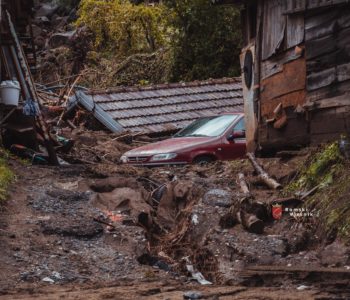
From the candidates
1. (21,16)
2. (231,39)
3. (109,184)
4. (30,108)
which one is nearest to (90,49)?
(231,39)

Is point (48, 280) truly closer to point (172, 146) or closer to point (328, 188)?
point (328, 188)

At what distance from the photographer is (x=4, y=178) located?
1244 cm

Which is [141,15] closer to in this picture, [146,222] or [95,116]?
[95,116]

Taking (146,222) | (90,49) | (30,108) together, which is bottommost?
(146,222)

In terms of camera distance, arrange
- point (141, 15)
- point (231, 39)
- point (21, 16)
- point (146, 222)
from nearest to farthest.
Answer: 1. point (146, 222)
2. point (21, 16)
3. point (231, 39)
4. point (141, 15)

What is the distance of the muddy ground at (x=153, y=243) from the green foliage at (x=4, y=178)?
0.16 metres

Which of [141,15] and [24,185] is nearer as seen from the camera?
[24,185]

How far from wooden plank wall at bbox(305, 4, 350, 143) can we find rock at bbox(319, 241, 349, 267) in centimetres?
317

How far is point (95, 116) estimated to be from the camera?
73.2 feet

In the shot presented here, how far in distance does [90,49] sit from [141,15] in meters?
3.15

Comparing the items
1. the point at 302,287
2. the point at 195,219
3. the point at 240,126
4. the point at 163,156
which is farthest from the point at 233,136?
the point at 302,287

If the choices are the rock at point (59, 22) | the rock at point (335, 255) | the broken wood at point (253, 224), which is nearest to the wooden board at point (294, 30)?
the broken wood at point (253, 224)

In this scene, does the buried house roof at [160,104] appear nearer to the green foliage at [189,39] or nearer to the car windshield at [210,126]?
the green foliage at [189,39]

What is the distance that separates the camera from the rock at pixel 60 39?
34.7 m
